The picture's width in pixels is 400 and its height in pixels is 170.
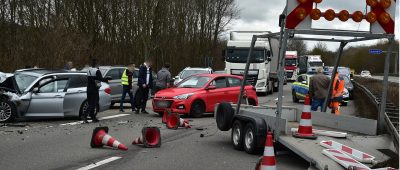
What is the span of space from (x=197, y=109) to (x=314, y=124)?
22.3 ft

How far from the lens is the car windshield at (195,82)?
17688 mm

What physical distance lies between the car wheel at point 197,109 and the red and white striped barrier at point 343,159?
32.4 ft

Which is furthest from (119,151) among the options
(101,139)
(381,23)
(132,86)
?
(132,86)

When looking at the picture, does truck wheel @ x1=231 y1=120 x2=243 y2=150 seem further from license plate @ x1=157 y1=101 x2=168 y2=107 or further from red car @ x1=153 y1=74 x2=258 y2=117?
license plate @ x1=157 y1=101 x2=168 y2=107

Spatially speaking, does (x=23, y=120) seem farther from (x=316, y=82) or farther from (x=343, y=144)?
(x=343, y=144)

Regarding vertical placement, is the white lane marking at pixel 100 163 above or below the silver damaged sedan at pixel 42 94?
below

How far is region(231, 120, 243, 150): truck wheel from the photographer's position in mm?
9836

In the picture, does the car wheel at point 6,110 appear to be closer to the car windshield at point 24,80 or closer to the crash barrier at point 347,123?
the car windshield at point 24,80

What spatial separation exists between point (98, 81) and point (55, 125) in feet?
5.91

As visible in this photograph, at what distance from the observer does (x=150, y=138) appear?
10695 mm

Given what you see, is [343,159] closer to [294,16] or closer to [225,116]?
[294,16]

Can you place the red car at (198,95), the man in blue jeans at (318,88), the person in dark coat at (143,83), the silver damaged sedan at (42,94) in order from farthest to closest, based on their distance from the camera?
the person in dark coat at (143,83)
the red car at (198,95)
the man in blue jeans at (318,88)
the silver damaged sedan at (42,94)

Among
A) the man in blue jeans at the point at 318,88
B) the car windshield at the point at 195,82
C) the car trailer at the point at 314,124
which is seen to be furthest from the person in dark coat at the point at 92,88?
the man in blue jeans at the point at 318,88

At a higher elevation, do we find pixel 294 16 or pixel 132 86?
pixel 294 16
